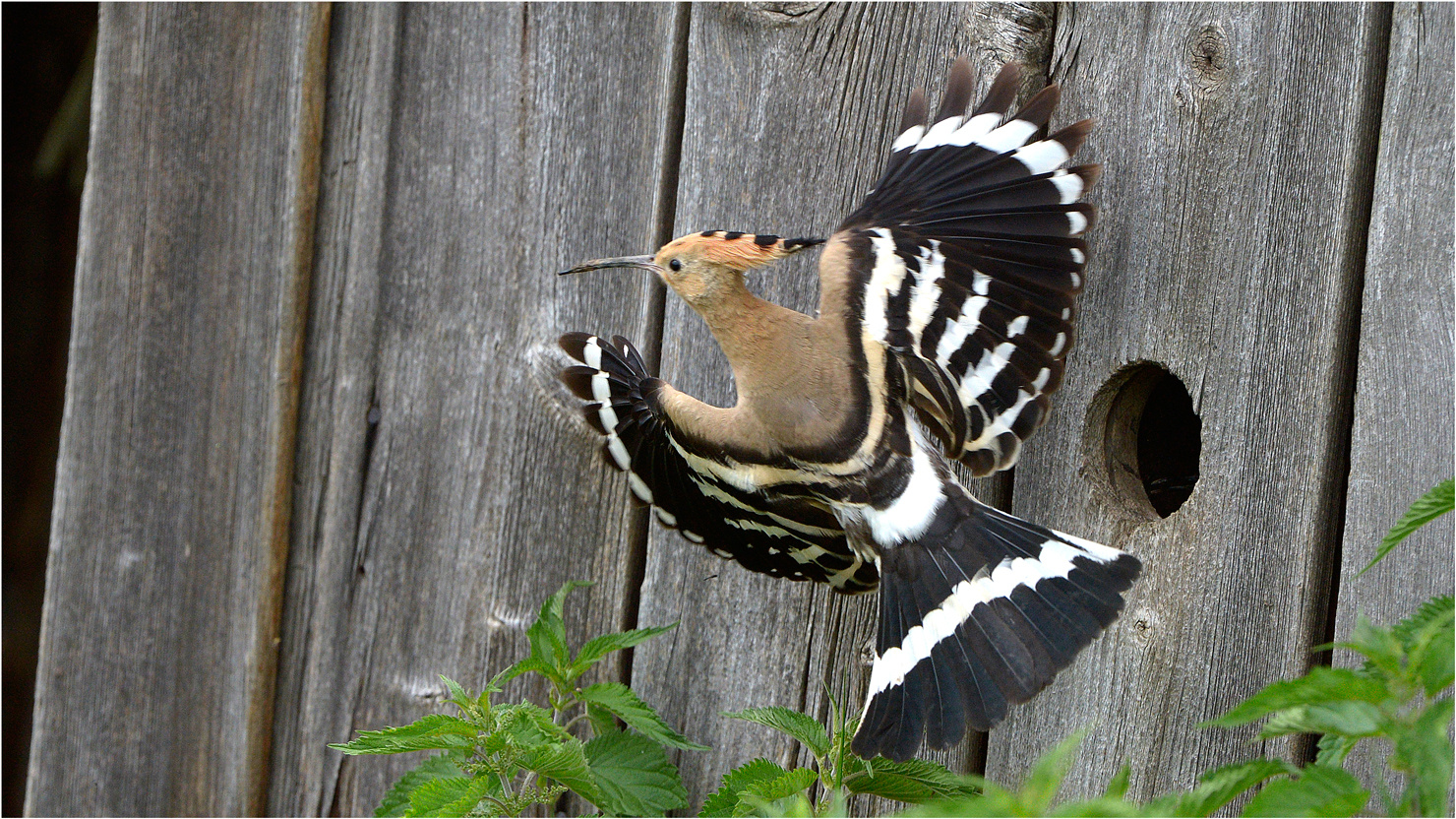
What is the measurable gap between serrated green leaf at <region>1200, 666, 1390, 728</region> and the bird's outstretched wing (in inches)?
26.4

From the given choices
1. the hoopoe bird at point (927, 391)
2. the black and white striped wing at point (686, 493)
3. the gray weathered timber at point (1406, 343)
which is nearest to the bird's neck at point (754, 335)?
the hoopoe bird at point (927, 391)

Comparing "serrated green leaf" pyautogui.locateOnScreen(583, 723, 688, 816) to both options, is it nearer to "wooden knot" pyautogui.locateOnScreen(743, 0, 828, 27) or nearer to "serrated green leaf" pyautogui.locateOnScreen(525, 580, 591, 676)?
"serrated green leaf" pyautogui.locateOnScreen(525, 580, 591, 676)

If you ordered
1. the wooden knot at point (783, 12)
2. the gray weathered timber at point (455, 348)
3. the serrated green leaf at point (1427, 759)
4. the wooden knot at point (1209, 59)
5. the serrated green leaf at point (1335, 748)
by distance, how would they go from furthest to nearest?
the gray weathered timber at point (455, 348) → the wooden knot at point (783, 12) → the wooden knot at point (1209, 59) → the serrated green leaf at point (1335, 748) → the serrated green leaf at point (1427, 759)

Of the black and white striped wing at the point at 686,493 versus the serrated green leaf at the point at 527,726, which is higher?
the black and white striped wing at the point at 686,493

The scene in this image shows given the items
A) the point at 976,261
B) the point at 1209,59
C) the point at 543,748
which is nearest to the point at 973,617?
the point at 976,261

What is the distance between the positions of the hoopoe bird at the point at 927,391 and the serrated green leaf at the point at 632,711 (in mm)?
351

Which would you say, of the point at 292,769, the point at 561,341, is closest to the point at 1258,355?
the point at 561,341

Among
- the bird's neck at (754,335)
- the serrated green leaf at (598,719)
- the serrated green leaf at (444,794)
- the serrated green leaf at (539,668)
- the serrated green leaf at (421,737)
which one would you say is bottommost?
the serrated green leaf at (444,794)

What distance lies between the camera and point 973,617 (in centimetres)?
154

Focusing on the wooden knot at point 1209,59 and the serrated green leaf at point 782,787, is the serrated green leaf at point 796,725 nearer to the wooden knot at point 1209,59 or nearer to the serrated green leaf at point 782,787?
the serrated green leaf at point 782,787

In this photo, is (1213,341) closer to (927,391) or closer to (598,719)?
(927,391)

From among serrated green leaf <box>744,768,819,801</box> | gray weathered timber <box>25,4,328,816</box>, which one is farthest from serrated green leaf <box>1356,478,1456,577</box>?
gray weathered timber <box>25,4,328,816</box>

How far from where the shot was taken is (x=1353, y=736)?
903 millimetres

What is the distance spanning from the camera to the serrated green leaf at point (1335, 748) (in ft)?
3.17
